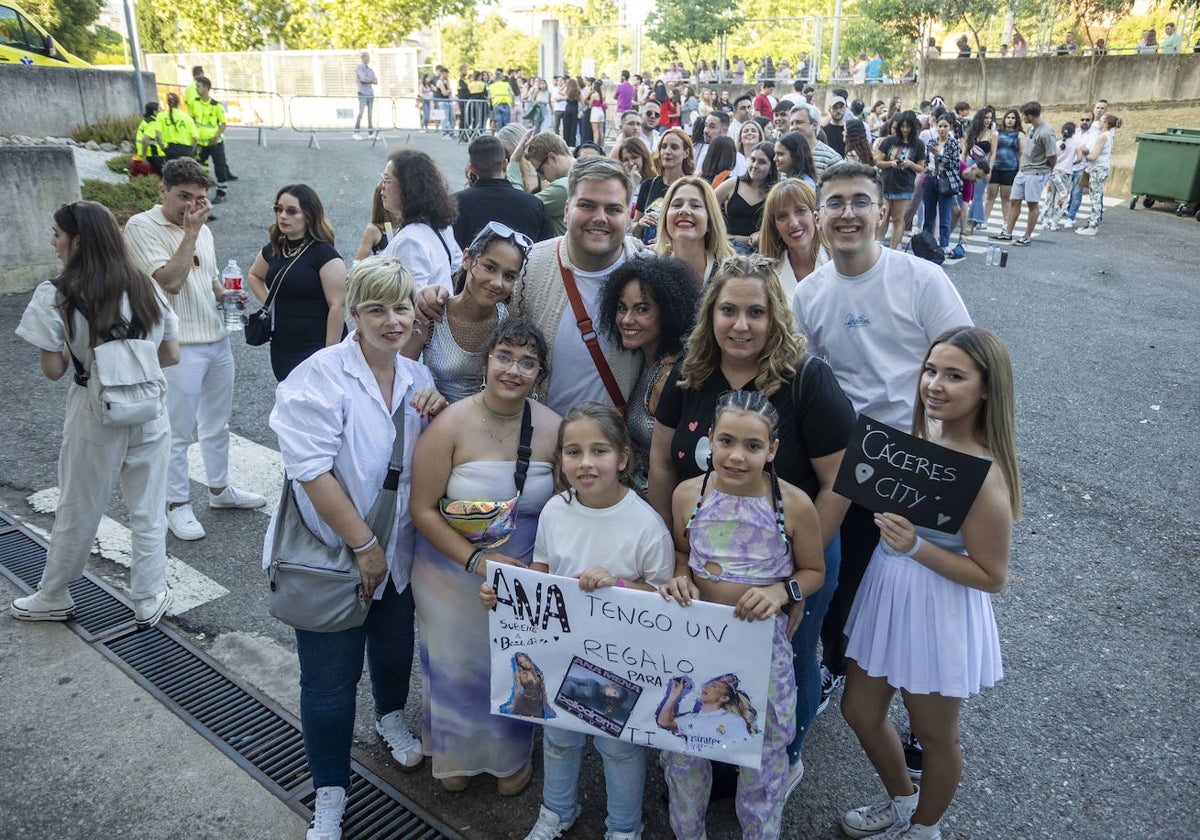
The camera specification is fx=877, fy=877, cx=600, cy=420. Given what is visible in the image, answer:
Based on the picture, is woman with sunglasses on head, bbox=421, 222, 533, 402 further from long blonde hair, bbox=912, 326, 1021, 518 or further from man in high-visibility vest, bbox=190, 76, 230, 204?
man in high-visibility vest, bbox=190, 76, 230, 204

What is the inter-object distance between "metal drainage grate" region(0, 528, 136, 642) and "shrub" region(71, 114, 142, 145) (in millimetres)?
11767

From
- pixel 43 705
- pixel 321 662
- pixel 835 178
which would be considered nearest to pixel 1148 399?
pixel 835 178

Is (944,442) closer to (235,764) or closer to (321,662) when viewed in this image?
(321,662)

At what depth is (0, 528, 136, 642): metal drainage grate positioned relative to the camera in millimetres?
4348

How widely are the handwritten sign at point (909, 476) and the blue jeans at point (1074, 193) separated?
15889 mm

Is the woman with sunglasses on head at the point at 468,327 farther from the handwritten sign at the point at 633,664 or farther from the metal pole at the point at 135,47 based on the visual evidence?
the metal pole at the point at 135,47

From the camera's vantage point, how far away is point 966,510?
2.56 metres

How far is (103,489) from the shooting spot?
4.18 metres

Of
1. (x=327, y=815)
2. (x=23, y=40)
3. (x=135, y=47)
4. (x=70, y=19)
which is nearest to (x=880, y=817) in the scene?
(x=327, y=815)

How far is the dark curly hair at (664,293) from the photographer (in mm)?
3193

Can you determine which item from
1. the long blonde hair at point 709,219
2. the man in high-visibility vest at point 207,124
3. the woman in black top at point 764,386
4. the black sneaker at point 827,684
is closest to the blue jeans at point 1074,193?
the long blonde hair at point 709,219

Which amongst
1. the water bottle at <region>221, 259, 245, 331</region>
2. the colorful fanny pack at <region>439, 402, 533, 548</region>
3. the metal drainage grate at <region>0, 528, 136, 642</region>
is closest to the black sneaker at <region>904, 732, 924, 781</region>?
the colorful fanny pack at <region>439, 402, 533, 548</region>

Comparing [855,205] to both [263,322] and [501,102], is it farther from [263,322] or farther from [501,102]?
[501,102]

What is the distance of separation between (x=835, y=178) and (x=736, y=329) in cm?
121
